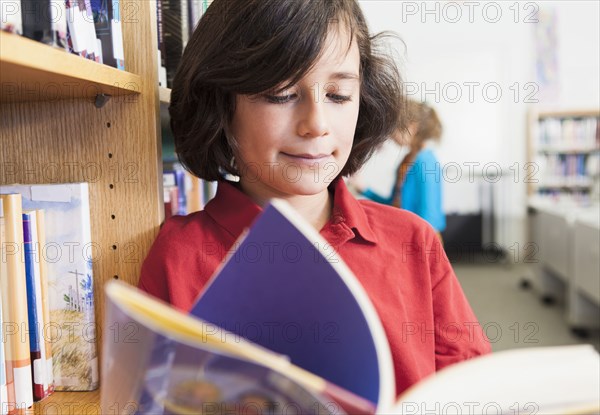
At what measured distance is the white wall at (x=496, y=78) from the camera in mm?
→ 5395

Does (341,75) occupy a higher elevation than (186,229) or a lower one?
higher

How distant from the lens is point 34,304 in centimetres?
71

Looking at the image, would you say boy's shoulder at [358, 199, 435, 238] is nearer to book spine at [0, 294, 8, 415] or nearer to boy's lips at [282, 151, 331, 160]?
boy's lips at [282, 151, 331, 160]

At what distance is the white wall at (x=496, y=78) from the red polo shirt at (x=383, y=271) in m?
4.60

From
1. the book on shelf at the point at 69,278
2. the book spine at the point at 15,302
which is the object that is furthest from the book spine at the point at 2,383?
the book on shelf at the point at 69,278

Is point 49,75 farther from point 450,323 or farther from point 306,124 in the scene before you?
point 450,323

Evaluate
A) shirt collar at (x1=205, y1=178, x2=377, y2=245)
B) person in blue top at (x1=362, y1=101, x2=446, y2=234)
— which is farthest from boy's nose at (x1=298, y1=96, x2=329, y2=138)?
person in blue top at (x1=362, y1=101, x2=446, y2=234)

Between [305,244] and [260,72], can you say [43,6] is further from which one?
[305,244]

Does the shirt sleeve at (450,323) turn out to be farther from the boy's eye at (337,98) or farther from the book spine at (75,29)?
the book spine at (75,29)

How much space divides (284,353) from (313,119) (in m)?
0.31

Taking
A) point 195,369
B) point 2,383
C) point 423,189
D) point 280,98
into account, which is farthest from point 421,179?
point 195,369

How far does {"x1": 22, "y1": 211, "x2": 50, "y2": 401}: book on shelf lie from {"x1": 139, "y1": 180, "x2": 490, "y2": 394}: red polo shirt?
136 millimetres

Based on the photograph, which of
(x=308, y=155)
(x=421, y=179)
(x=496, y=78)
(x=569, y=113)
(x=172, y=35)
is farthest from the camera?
(x=496, y=78)

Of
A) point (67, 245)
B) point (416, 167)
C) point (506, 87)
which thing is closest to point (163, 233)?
point (67, 245)
